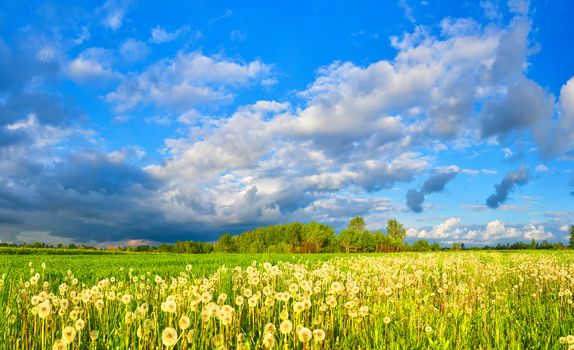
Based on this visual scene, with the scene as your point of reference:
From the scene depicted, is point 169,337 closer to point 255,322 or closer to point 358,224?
point 255,322

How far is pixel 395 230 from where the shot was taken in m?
145

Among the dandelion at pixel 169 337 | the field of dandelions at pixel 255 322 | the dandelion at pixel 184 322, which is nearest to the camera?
the dandelion at pixel 169 337

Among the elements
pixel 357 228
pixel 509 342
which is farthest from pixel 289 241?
pixel 509 342

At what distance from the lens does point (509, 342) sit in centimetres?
578

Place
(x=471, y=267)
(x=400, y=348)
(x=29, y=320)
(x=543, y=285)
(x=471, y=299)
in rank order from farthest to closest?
(x=471, y=267) < (x=543, y=285) < (x=471, y=299) < (x=29, y=320) < (x=400, y=348)

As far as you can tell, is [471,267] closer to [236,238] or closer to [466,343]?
[466,343]

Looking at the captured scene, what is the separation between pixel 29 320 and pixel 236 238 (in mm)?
141219

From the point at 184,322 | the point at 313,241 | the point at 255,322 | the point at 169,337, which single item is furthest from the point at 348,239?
the point at 169,337

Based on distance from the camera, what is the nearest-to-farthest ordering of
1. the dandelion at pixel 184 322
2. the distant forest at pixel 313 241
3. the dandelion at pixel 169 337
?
the dandelion at pixel 169 337, the dandelion at pixel 184 322, the distant forest at pixel 313 241

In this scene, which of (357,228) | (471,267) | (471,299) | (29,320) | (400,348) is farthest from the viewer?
(357,228)

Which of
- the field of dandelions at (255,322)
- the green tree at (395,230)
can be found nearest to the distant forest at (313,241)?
the green tree at (395,230)

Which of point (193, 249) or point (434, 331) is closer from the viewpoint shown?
Answer: point (434, 331)

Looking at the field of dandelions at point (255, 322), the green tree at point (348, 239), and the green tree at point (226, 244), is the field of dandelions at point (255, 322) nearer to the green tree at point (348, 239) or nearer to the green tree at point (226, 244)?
the green tree at point (348, 239)

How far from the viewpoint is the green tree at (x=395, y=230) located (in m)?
144
